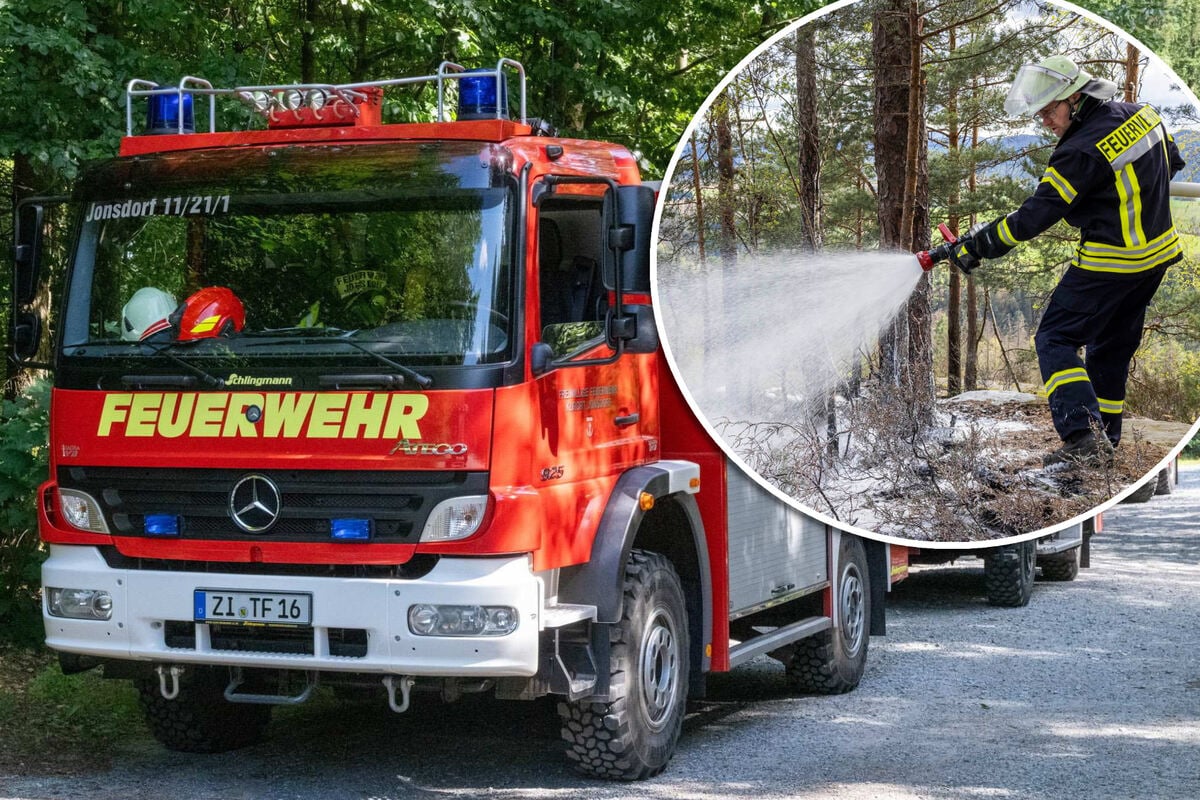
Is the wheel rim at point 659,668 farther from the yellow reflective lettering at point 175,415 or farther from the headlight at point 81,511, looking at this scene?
the headlight at point 81,511

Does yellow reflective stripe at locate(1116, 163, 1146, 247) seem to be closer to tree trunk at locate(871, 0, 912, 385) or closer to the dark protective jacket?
the dark protective jacket

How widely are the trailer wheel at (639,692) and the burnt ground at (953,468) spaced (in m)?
3.30

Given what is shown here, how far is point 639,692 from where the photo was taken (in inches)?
237

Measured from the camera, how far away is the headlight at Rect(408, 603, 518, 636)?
5242 mm

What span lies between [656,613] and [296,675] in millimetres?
1501

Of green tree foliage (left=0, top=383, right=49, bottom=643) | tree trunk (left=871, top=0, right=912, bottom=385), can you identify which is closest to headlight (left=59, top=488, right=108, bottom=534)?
green tree foliage (left=0, top=383, right=49, bottom=643)

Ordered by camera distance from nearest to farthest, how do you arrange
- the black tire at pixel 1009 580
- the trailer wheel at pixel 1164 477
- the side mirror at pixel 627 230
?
the trailer wheel at pixel 1164 477 → the side mirror at pixel 627 230 → the black tire at pixel 1009 580

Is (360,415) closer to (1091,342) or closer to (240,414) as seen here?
(240,414)

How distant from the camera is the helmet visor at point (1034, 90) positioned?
2148 mm

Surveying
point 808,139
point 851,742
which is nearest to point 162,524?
point 851,742

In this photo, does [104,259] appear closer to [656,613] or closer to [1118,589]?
[656,613]

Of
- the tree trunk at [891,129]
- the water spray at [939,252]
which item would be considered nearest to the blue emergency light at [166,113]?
the tree trunk at [891,129]

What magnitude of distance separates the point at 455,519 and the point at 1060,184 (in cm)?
344

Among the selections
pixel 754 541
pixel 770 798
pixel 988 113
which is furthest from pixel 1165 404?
pixel 754 541
